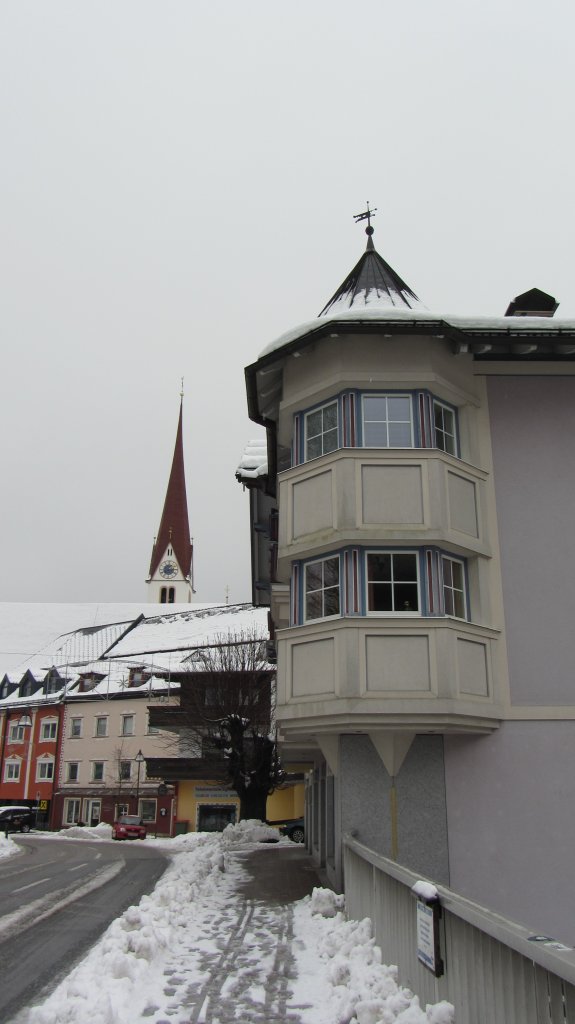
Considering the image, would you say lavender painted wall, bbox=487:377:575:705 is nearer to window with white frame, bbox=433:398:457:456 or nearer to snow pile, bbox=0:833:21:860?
window with white frame, bbox=433:398:457:456

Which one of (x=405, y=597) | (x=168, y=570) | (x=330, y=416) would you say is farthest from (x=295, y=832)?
(x=168, y=570)

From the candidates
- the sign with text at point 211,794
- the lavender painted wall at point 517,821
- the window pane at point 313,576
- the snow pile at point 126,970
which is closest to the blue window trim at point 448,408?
the window pane at point 313,576

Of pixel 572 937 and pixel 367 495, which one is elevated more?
pixel 367 495

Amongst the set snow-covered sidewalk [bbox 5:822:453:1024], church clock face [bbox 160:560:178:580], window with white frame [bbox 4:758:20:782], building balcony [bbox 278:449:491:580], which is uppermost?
church clock face [bbox 160:560:178:580]

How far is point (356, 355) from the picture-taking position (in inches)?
538

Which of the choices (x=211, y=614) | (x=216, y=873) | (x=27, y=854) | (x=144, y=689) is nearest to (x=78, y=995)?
(x=216, y=873)

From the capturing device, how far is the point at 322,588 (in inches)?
520

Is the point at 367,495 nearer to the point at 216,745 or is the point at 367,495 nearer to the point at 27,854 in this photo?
the point at 27,854

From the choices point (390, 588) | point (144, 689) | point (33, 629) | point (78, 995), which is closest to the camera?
point (78, 995)

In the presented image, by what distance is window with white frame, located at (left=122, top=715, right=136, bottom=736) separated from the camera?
187 ft

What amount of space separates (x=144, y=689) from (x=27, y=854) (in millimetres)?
28768

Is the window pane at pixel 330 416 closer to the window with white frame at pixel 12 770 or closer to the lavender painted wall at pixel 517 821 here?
the lavender painted wall at pixel 517 821

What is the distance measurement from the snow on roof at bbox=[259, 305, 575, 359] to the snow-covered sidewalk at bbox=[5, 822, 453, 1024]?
8.35 m

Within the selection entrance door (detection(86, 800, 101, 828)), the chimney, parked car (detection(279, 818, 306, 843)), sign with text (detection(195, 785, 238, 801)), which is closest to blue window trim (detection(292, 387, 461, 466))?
the chimney
